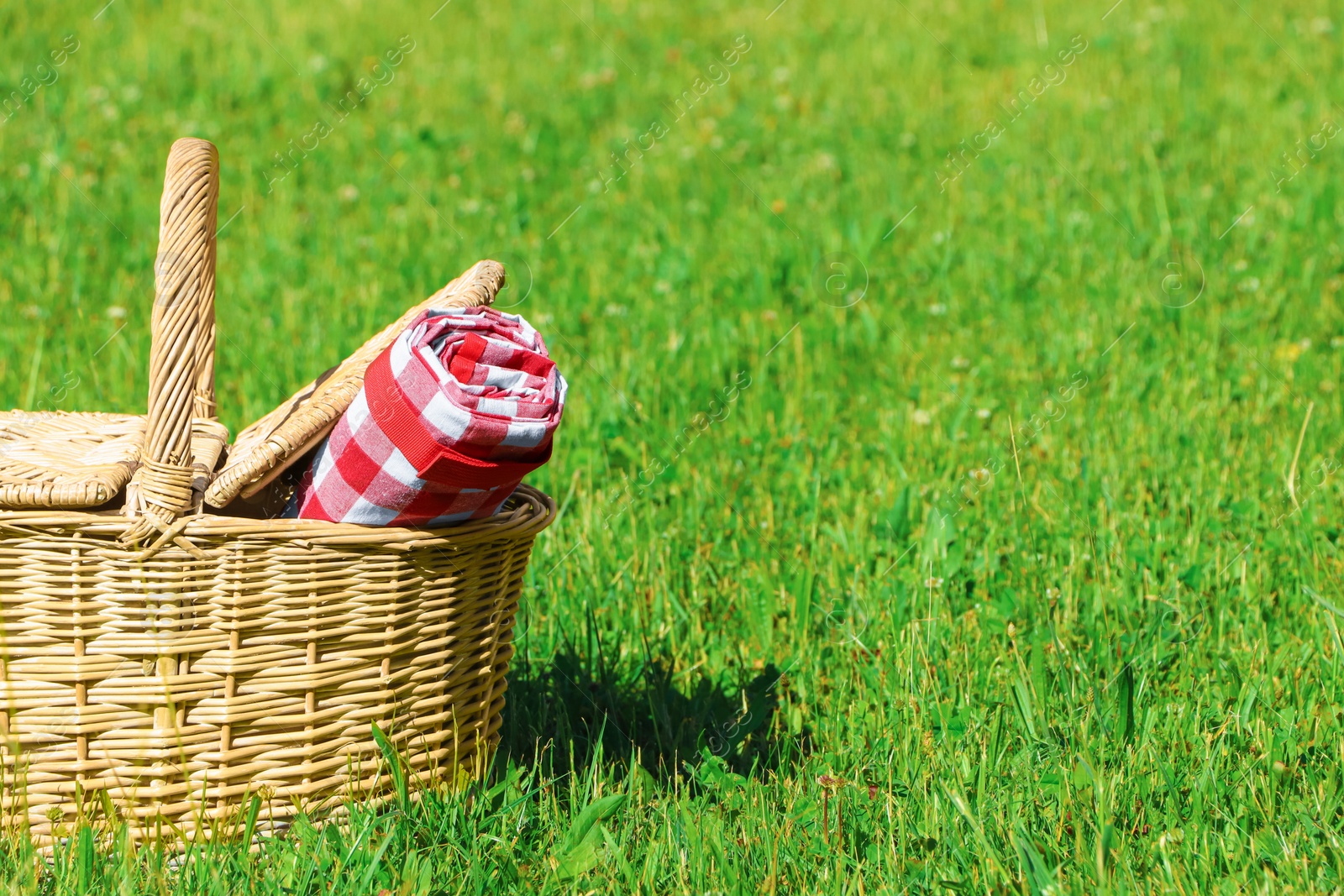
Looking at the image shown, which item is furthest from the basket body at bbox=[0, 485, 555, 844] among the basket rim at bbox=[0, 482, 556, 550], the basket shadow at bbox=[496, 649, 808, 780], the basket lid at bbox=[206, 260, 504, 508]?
the basket shadow at bbox=[496, 649, 808, 780]

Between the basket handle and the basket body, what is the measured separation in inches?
1.7

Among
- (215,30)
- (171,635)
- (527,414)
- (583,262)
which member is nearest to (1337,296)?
(583,262)

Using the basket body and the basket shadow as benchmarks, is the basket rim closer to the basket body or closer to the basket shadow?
the basket body

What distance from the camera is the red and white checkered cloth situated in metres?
1.84

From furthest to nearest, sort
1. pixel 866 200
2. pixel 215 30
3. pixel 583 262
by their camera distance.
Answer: pixel 215 30, pixel 866 200, pixel 583 262

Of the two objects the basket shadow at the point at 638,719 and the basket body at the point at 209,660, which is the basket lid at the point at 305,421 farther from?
the basket shadow at the point at 638,719

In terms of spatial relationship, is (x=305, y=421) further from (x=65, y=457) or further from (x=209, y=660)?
(x=65, y=457)

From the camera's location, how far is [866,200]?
5.43m

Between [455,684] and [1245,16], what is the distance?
718cm

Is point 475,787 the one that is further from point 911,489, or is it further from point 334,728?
point 911,489

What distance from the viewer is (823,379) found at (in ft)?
13.3

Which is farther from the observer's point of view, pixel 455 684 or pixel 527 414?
pixel 455 684

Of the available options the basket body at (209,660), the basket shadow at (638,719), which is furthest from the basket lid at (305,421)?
the basket shadow at (638,719)

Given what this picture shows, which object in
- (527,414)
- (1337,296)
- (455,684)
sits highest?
(527,414)
